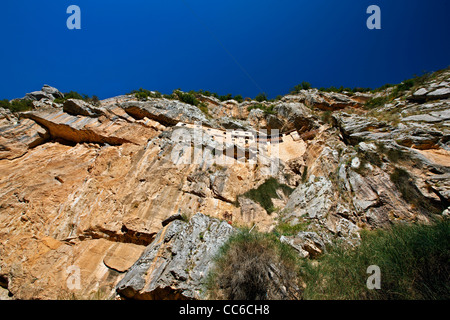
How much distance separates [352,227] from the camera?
741cm

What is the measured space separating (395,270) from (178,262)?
231 inches

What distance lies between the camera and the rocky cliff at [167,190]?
6.52 m

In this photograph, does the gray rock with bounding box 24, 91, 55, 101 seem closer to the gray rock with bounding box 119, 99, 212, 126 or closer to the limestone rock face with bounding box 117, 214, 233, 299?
the gray rock with bounding box 119, 99, 212, 126

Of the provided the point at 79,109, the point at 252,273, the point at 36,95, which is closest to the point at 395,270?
the point at 252,273

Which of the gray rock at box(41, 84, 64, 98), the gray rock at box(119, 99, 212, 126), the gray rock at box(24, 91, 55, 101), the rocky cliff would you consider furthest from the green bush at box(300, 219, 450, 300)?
the gray rock at box(41, 84, 64, 98)

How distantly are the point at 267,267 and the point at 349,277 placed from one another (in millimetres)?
2286

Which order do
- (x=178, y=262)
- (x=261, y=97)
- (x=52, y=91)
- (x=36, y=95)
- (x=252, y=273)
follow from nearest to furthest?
1. (x=252, y=273)
2. (x=178, y=262)
3. (x=36, y=95)
4. (x=52, y=91)
5. (x=261, y=97)

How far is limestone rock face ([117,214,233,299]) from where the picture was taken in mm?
4875

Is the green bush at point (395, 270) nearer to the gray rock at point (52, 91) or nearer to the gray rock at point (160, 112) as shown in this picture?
the gray rock at point (160, 112)

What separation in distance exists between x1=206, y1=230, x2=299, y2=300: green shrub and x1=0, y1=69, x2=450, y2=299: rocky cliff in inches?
23.2

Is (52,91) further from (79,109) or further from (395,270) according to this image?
(395,270)

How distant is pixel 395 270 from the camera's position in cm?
436
